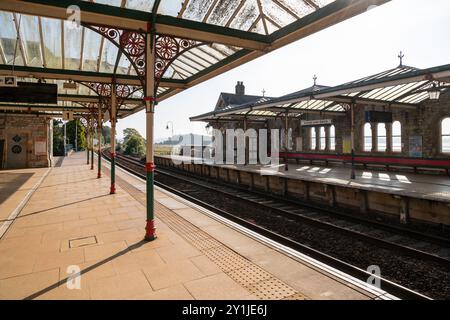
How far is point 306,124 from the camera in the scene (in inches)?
685

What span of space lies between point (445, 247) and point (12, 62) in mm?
12326

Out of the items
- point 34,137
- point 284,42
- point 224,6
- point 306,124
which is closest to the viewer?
point 224,6

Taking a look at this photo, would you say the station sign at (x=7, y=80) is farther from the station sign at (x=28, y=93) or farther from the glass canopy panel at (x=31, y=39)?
the glass canopy panel at (x=31, y=39)

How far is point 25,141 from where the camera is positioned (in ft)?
A: 66.6

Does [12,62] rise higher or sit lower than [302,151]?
higher

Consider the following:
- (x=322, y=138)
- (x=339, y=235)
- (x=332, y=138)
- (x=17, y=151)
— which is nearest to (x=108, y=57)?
(x=339, y=235)

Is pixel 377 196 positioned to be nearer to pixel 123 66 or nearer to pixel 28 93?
pixel 123 66

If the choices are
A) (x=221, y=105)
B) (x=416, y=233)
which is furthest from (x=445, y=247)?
(x=221, y=105)

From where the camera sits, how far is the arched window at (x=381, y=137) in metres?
17.5

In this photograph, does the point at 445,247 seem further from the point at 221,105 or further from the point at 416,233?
the point at 221,105

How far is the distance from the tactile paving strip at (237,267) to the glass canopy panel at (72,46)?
17.2 ft

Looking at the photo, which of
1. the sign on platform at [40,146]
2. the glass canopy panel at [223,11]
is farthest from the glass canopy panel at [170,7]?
the sign on platform at [40,146]

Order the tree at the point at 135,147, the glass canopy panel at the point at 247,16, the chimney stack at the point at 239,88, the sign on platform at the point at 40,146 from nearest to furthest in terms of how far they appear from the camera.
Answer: the glass canopy panel at the point at 247,16 < the sign on platform at the point at 40,146 < the chimney stack at the point at 239,88 < the tree at the point at 135,147

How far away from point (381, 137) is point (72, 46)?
58.0 feet
